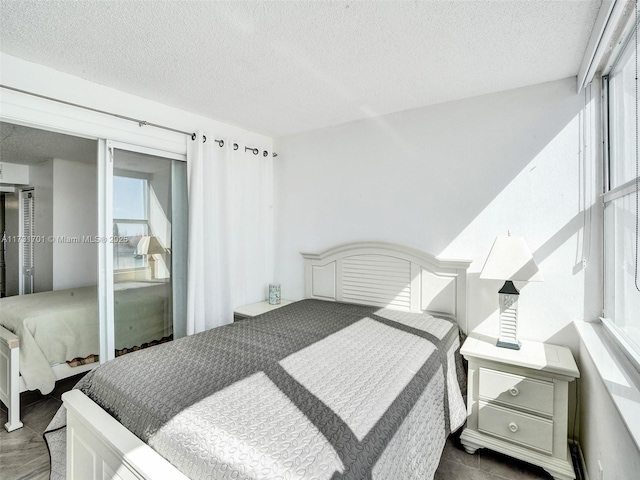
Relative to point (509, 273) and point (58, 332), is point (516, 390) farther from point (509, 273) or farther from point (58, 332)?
point (58, 332)

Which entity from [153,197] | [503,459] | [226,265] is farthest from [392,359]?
[153,197]

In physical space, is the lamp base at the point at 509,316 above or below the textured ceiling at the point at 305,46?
below

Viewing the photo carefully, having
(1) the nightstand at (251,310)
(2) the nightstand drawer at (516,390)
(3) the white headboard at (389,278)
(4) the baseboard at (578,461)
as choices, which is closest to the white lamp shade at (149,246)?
(1) the nightstand at (251,310)

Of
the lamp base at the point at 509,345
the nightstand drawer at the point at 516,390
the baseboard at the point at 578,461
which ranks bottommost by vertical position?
the baseboard at the point at 578,461

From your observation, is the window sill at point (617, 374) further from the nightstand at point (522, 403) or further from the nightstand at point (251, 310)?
the nightstand at point (251, 310)

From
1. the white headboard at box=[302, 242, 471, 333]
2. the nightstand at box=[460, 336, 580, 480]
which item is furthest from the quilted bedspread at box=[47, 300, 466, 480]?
the white headboard at box=[302, 242, 471, 333]

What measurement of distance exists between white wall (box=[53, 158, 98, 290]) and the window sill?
16.2ft

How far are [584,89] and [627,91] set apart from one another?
0.59m

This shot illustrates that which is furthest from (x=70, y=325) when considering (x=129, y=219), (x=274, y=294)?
(x=274, y=294)

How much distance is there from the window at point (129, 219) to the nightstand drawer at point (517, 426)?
9.15 ft

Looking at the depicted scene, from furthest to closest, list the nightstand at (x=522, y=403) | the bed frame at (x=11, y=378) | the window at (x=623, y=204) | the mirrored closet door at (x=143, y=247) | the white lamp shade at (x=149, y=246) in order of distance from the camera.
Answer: the white lamp shade at (x=149, y=246) < the mirrored closet door at (x=143, y=247) < the bed frame at (x=11, y=378) < the nightstand at (x=522, y=403) < the window at (x=623, y=204)

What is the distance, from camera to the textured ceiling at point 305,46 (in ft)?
4.94

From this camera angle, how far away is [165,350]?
5.86 feet

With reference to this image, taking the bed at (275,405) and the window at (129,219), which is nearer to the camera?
the bed at (275,405)
